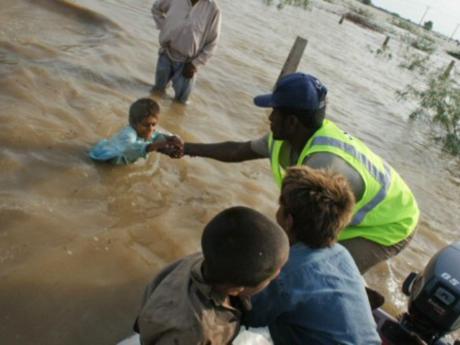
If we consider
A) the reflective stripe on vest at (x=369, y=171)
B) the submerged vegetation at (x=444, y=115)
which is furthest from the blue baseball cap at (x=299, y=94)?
the submerged vegetation at (x=444, y=115)

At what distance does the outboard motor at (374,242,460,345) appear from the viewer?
9.03 ft

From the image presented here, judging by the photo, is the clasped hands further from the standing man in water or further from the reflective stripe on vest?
the standing man in water

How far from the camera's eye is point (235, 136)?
6.58 meters

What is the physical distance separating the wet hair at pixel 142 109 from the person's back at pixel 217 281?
2.50m

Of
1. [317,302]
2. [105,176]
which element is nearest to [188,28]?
[105,176]

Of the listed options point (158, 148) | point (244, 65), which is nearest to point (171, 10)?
point (158, 148)

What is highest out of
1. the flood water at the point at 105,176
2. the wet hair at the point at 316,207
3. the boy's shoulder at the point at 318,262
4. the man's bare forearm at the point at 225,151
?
the wet hair at the point at 316,207

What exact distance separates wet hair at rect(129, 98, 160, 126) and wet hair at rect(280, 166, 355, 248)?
2.28 metres

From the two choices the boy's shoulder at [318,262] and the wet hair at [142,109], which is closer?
the boy's shoulder at [318,262]

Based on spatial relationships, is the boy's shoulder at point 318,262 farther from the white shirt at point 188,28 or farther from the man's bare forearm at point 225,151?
the white shirt at point 188,28

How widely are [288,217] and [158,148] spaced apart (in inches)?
81.5

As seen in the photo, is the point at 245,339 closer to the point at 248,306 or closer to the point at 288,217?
the point at 248,306

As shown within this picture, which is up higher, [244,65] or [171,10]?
[171,10]

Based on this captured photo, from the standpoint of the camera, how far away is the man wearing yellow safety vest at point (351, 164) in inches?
105
